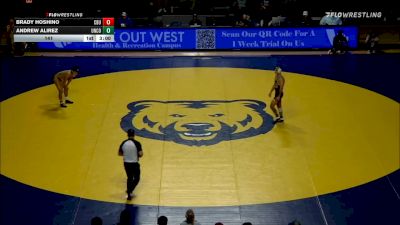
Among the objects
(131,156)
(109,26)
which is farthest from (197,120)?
(109,26)

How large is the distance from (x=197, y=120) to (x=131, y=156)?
3954 millimetres

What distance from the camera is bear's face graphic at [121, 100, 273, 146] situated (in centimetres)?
1399

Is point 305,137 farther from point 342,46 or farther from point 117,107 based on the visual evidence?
point 342,46

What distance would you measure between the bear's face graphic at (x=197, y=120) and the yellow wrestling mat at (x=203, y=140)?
3 cm

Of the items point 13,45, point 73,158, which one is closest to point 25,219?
point 73,158

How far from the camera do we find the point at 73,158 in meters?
13.0

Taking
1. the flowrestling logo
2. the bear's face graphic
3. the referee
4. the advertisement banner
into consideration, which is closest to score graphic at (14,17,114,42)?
the advertisement banner

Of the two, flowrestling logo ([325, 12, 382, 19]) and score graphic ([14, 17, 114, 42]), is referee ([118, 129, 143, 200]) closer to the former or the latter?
score graphic ([14, 17, 114, 42])

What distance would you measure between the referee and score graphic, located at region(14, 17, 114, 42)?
7788 mm

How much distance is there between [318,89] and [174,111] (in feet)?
13.8

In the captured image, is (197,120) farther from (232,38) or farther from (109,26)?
(232,38)

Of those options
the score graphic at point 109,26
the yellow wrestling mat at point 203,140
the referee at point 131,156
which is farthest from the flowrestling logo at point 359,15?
the referee at point 131,156

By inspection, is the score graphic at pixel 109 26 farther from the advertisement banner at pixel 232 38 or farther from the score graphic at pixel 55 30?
the advertisement banner at pixel 232 38

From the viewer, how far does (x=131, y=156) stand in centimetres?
1112
